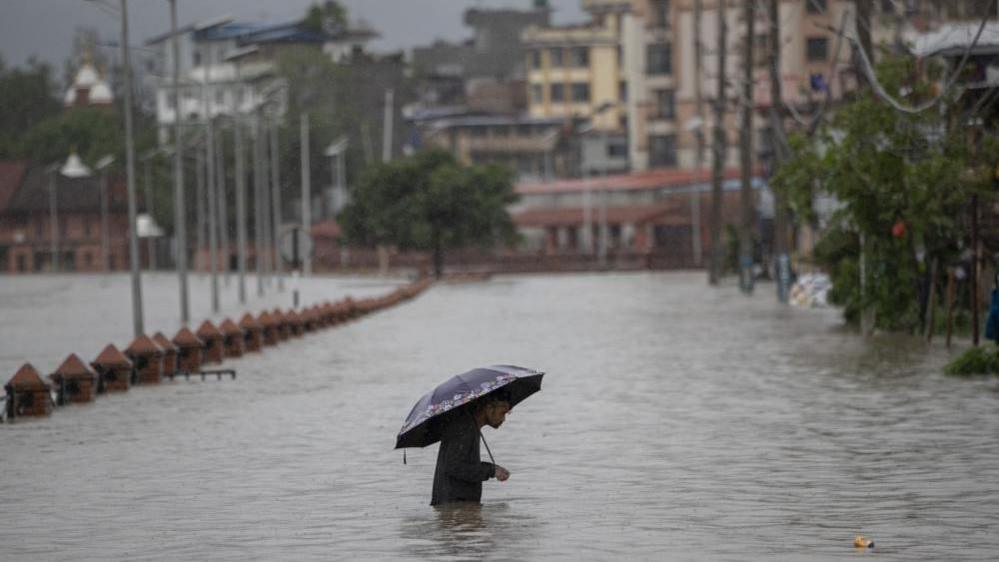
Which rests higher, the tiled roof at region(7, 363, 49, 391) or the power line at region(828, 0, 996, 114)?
the power line at region(828, 0, 996, 114)

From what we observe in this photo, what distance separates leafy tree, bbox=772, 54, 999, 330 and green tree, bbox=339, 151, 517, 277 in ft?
232

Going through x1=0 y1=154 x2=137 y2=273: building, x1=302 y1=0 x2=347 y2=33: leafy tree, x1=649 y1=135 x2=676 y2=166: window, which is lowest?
x1=0 y1=154 x2=137 y2=273: building

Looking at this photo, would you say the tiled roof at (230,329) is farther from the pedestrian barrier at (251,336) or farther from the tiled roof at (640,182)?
the tiled roof at (640,182)

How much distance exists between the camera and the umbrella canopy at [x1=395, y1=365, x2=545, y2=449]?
14055 millimetres

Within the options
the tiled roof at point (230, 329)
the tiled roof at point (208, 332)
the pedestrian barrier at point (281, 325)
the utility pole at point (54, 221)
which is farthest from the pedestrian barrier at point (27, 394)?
the utility pole at point (54, 221)

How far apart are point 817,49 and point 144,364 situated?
298ft

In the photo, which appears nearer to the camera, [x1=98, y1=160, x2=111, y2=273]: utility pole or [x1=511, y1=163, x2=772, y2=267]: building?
[x1=511, y1=163, x2=772, y2=267]: building

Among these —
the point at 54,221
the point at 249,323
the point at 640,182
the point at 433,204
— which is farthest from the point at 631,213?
the point at 249,323

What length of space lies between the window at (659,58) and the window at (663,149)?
4190mm

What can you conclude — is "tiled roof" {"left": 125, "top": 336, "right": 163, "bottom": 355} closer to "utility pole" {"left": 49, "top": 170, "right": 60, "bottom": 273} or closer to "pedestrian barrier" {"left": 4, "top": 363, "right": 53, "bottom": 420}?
"pedestrian barrier" {"left": 4, "top": 363, "right": 53, "bottom": 420}

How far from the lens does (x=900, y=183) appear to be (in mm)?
34469

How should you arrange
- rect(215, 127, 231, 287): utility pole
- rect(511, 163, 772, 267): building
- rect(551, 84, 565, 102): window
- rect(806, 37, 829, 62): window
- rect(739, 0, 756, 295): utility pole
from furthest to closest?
rect(551, 84, 565, 102): window → rect(806, 37, 829, 62): window → rect(511, 163, 772, 267): building → rect(215, 127, 231, 287): utility pole → rect(739, 0, 756, 295): utility pole

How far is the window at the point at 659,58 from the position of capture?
13500 centimetres

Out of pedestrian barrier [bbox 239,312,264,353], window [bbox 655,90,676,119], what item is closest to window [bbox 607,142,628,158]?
window [bbox 655,90,676,119]
